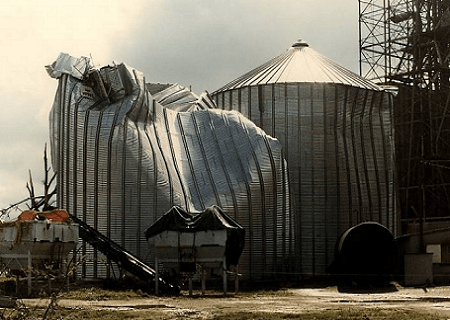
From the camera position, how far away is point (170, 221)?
39594 mm

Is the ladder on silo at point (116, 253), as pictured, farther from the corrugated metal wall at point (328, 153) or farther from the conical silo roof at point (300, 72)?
the conical silo roof at point (300, 72)

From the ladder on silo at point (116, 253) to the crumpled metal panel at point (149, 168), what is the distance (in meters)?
2.50

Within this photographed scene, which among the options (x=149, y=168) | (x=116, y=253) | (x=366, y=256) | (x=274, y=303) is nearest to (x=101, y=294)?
(x=116, y=253)

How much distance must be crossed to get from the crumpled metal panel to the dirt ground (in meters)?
7.50

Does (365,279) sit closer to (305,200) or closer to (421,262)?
(421,262)

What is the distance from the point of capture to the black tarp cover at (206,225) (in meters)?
38.9

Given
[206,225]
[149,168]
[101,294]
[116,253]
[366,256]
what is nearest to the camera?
[101,294]

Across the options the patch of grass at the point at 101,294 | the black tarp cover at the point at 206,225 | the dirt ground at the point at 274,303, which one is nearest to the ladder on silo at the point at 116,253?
the black tarp cover at the point at 206,225

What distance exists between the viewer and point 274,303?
3241 cm

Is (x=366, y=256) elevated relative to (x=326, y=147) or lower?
lower

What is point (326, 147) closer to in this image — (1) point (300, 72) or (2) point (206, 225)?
(1) point (300, 72)

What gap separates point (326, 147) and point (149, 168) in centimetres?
1231

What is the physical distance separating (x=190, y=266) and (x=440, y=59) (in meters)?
29.9

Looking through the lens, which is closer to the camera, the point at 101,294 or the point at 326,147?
the point at 101,294
